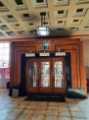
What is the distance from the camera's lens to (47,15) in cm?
729

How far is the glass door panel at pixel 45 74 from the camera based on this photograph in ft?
34.8

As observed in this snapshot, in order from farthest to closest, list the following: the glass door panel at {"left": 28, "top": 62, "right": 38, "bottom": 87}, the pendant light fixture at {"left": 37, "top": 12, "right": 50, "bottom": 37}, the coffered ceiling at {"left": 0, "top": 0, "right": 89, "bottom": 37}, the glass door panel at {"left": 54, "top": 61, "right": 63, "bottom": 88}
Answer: the glass door panel at {"left": 28, "top": 62, "right": 38, "bottom": 87}, the glass door panel at {"left": 54, "top": 61, "right": 63, "bottom": 88}, the pendant light fixture at {"left": 37, "top": 12, "right": 50, "bottom": 37}, the coffered ceiling at {"left": 0, "top": 0, "right": 89, "bottom": 37}

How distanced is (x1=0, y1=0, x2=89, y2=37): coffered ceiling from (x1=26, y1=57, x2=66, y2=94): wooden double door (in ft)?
5.75

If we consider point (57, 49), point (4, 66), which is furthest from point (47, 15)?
point (4, 66)

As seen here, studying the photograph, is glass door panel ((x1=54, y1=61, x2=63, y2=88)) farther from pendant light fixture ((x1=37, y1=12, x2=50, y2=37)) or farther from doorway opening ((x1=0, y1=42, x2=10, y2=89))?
doorway opening ((x1=0, y1=42, x2=10, y2=89))

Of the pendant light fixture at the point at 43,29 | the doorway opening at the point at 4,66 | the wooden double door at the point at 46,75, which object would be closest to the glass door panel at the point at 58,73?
the wooden double door at the point at 46,75

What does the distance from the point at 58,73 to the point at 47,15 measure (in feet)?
13.7

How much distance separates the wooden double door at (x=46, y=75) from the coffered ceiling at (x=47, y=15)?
5.75ft

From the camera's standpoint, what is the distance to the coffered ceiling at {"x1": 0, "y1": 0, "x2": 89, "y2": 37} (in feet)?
20.1

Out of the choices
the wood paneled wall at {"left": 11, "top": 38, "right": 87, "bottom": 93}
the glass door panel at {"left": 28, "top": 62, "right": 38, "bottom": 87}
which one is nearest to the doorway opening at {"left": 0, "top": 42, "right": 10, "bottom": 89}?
the wood paneled wall at {"left": 11, "top": 38, "right": 87, "bottom": 93}

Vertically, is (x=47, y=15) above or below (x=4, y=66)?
above

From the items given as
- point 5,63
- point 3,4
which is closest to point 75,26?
point 3,4

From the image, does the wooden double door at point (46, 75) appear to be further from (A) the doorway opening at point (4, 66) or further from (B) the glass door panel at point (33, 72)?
(A) the doorway opening at point (4, 66)

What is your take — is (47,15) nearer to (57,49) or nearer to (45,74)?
(57,49)
